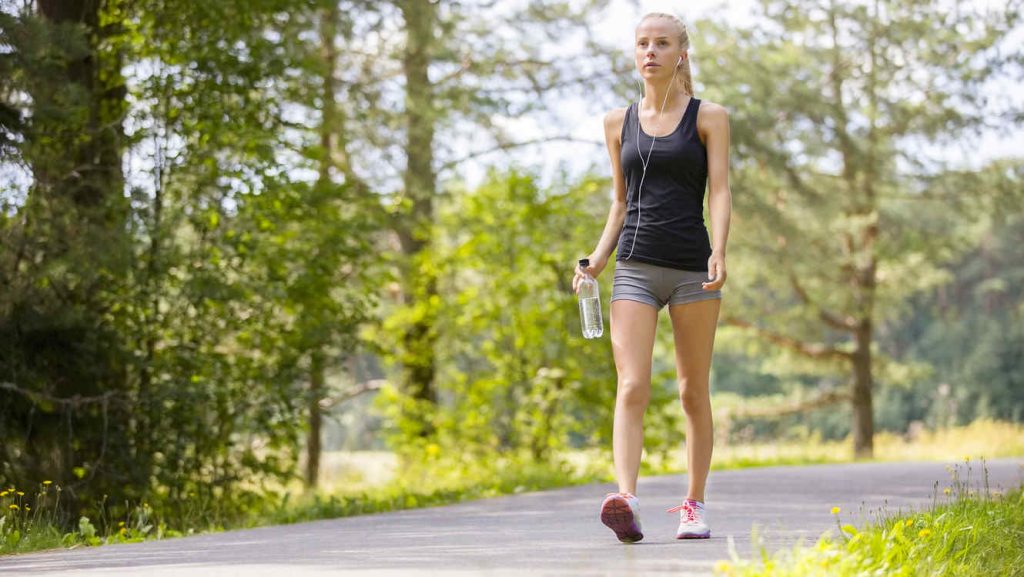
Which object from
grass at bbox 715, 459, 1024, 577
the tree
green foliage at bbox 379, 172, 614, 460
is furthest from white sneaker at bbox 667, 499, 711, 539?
the tree

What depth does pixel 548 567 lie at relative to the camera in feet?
14.5

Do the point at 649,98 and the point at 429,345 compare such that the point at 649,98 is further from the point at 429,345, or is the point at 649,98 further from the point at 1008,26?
the point at 1008,26

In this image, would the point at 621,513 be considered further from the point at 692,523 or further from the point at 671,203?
the point at 671,203

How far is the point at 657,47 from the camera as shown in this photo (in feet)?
17.4

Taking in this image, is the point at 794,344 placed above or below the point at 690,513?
above

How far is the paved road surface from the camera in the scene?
4.49m

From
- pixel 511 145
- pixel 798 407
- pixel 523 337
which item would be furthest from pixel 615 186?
pixel 798 407

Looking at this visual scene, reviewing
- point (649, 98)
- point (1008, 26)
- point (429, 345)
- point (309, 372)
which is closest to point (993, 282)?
point (1008, 26)

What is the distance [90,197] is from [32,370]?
1605mm

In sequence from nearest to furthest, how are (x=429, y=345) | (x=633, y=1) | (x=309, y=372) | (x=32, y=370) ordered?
(x=32, y=370) < (x=309, y=372) < (x=429, y=345) < (x=633, y=1)

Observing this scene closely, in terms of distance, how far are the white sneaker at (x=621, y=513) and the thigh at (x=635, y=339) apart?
0.50m

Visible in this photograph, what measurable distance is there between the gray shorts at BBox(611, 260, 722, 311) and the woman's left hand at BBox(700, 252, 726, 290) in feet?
0.24

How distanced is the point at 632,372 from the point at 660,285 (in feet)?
1.22

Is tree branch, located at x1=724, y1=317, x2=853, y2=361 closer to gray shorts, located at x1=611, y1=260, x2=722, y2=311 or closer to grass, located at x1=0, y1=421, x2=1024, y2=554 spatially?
grass, located at x1=0, y1=421, x2=1024, y2=554
